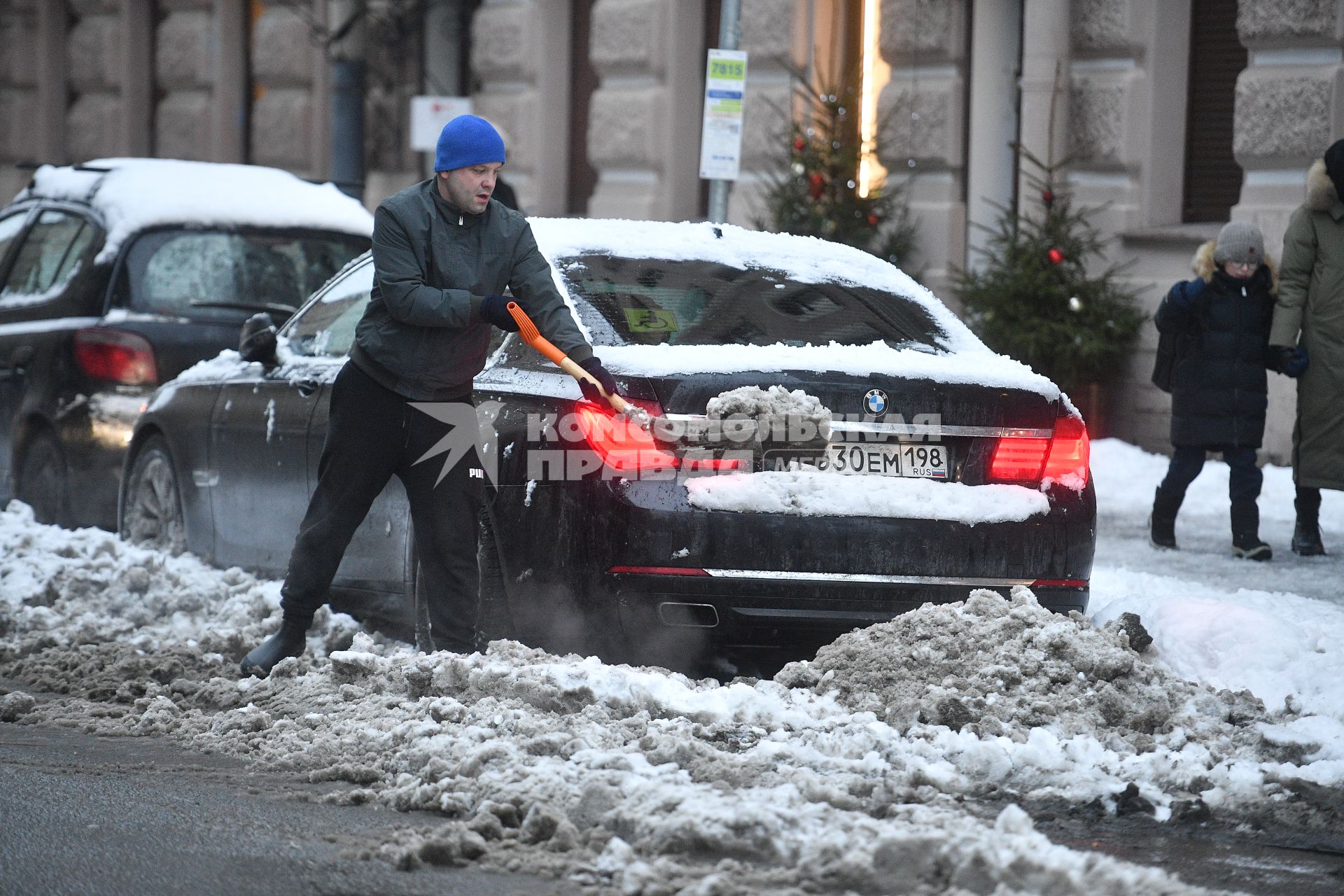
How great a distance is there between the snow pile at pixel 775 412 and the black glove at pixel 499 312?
23.9 inches

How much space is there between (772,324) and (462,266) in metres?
0.96

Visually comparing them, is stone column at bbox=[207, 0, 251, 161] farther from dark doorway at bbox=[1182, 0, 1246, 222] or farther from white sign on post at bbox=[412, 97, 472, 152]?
dark doorway at bbox=[1182, 0, 1246, 222]

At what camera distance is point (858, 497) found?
556cm

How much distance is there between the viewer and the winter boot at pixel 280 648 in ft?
19.8

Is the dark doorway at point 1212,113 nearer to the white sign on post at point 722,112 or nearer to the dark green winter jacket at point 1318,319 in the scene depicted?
the white sign on post at point 722,112

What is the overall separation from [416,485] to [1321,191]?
193 inches

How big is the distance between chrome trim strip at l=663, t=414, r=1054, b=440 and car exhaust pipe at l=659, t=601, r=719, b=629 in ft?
1.69

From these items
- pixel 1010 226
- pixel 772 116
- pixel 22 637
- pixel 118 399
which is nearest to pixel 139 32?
pixel 772 116

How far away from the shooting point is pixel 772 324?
6.06 meters

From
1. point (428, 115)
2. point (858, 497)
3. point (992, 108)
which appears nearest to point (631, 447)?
point (858, 497)

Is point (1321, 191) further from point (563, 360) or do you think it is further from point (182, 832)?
point (182, 832)

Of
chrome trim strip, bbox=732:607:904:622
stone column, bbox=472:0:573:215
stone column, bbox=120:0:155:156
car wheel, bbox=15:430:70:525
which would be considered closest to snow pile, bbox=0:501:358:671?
car wheel, bbox=15:430:70:525

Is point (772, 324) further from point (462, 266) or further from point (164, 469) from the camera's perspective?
point (164, 469)

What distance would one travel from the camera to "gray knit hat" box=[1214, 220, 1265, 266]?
910cm
